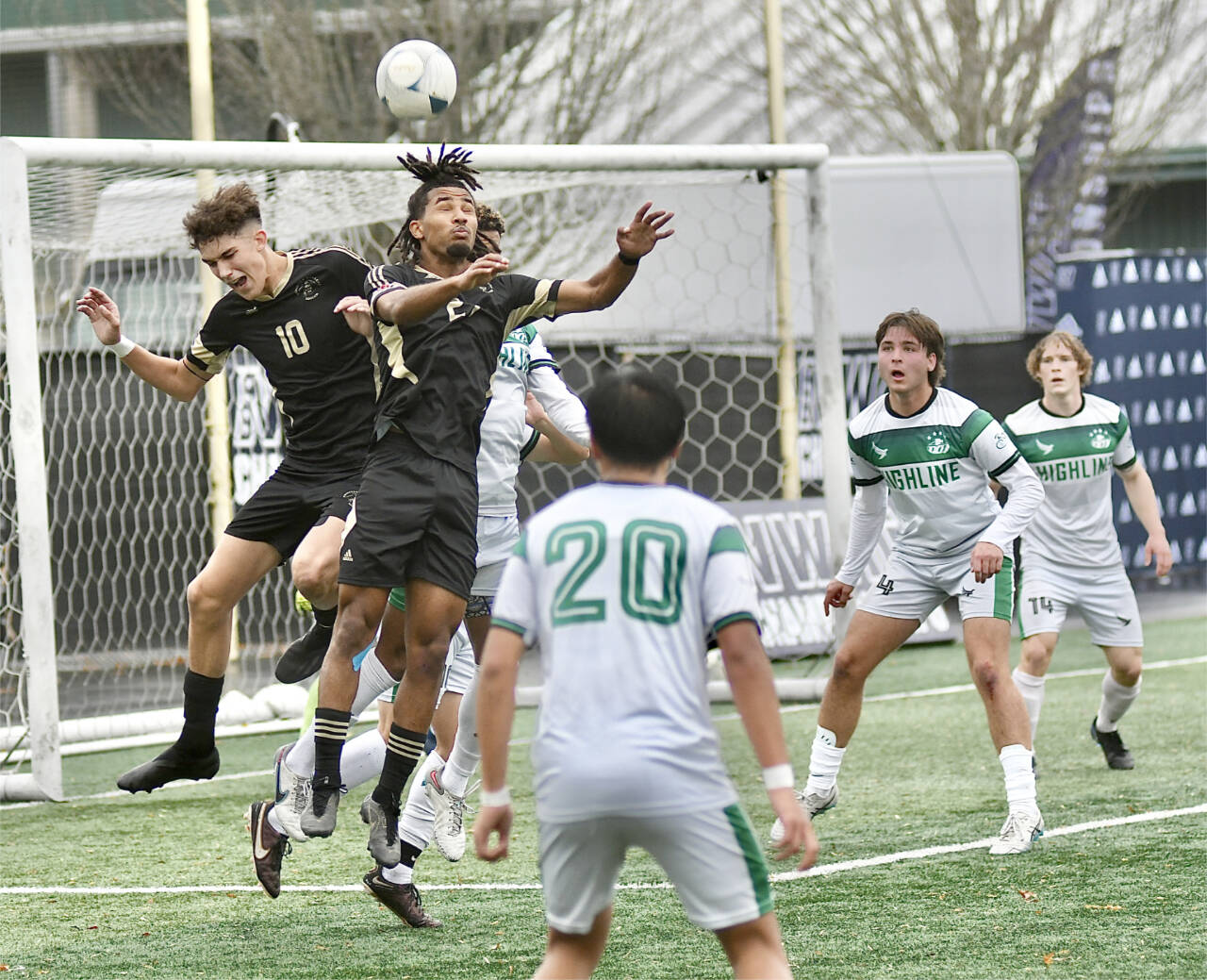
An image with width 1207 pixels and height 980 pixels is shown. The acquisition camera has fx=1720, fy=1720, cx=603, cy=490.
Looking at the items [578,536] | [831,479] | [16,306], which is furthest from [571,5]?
[578,536]

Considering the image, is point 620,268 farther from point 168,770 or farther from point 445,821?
point 168,770

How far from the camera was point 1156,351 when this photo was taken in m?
15.7

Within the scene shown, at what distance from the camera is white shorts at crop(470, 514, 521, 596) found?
5.76 meters

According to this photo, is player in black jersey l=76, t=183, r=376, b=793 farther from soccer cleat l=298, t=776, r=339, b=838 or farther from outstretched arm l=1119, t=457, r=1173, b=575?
outstretched arm l=1119, t=457, r=1173, b=575

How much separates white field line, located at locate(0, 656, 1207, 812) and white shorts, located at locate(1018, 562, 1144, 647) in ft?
4.63

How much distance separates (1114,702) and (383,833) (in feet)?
12.2

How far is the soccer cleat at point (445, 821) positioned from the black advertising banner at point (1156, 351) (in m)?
11.4

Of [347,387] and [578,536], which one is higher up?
[347,387]

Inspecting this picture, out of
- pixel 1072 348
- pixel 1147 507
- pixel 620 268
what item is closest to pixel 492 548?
pixel 620 268

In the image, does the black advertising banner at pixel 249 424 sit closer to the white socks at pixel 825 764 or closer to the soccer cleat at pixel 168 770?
the soccer cleat at pixel 168 770

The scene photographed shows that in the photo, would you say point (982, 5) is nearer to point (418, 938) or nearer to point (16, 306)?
point (16, 306)

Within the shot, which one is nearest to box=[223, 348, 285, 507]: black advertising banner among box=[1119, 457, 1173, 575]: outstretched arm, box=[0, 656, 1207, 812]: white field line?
box=[0, 656, 1207, 812]: white field line

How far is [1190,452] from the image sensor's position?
15.8 meters

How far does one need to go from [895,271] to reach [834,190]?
886 mm
